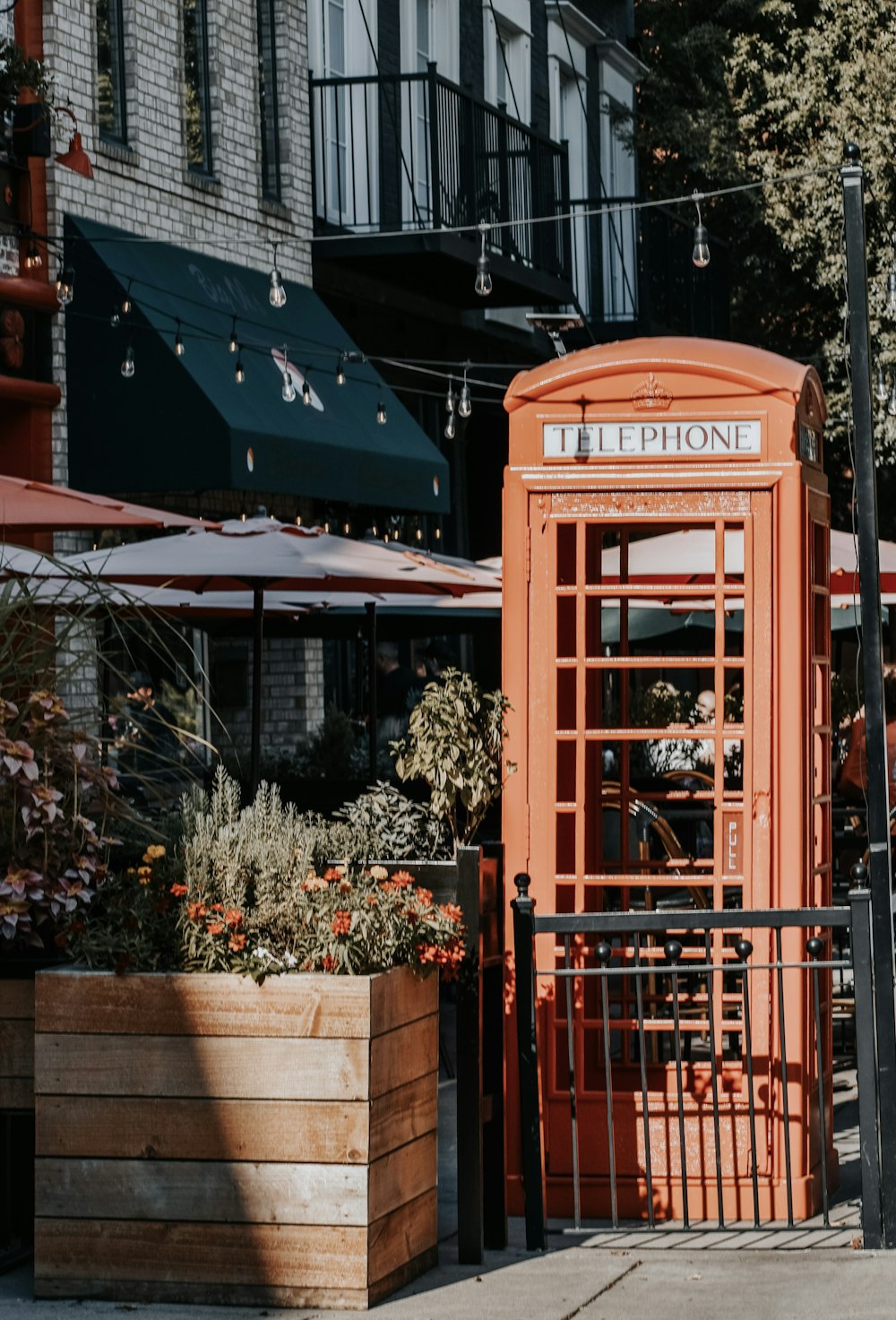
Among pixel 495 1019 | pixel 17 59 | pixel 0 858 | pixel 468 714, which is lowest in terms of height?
pixel 495 1019

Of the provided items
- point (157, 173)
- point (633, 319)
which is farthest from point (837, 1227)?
point (633, 319)

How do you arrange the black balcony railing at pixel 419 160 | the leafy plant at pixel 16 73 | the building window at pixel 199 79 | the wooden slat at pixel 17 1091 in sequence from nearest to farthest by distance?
the wooden slat at pixel 17 1091, the leafy plant at pixel 16 73, the building window at pixel 199 79, the black balcony railing at pixel 419 160

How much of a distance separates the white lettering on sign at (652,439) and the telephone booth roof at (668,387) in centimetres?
2

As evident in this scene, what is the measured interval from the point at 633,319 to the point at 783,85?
13.0ft

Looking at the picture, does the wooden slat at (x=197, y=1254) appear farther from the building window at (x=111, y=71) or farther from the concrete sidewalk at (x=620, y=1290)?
the building window at (x=111, y=71)

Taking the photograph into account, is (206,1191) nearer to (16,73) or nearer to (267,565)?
(267,565)

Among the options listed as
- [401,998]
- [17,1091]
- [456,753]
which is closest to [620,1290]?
[401,998]

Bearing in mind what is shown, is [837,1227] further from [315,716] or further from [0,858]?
[315,716]

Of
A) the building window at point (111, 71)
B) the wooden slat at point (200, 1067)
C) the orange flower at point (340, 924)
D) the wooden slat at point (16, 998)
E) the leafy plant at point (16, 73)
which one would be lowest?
the wooden slat at point (200, 1067)

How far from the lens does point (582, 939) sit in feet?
23.0

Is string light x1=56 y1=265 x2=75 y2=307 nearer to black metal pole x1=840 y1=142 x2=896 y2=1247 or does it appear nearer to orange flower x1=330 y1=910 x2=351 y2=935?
black metal pole x1=840 y1=142 x2=896 y2=1247

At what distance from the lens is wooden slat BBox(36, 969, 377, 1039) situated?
556cm

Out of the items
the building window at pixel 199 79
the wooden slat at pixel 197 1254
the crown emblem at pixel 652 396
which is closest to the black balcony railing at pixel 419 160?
the building window at pixel 199 79

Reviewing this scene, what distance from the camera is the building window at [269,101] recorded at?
61.5ft
